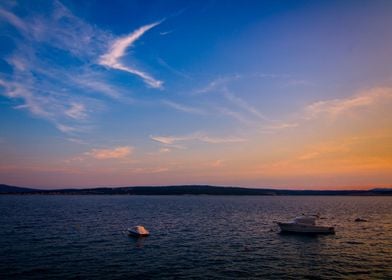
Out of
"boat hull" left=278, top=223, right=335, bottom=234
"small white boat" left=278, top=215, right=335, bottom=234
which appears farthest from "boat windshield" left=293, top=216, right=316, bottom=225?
"boat hull" left=278, top=223, right=335, bottom=234

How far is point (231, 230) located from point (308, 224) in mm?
15156

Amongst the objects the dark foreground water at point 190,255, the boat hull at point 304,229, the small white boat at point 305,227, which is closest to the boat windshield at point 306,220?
the small white boat at point 305,227

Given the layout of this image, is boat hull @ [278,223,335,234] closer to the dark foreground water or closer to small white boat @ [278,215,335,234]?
small white boat @ [278,215,335,234]

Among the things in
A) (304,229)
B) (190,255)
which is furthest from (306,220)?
(190,255)

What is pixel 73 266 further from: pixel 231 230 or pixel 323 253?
pixel 231 230

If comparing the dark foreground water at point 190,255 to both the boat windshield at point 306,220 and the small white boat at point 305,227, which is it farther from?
the boat windshield at point 306,220

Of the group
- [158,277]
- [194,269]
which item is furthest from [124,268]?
[194,269]

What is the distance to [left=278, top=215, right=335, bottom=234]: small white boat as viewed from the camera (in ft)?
208

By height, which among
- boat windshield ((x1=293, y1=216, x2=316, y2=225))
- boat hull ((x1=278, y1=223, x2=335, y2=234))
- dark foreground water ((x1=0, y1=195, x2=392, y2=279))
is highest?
boat windshield ((x1=293, y1=216, x2=316, y2=225))

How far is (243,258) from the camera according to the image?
40719 mm

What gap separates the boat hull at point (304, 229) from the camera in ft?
208

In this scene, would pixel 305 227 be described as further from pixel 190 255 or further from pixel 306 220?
pixel 190 255

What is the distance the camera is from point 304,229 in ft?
209

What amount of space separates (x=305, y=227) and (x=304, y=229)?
1.43 feet
